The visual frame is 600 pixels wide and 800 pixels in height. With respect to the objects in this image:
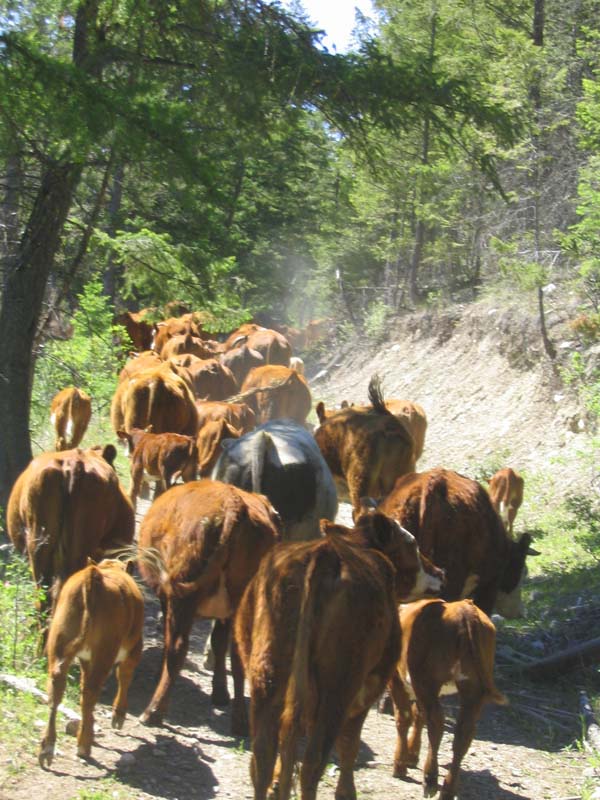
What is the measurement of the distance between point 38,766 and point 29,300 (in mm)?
5565

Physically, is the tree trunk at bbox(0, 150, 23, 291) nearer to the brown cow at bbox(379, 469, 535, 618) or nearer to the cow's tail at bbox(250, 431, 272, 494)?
the cow's tail at bbox(250, 431, 272, 494)

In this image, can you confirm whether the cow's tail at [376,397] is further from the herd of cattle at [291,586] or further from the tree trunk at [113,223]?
the tree trunk at [113,223]

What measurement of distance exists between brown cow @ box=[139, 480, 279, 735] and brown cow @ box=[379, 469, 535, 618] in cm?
156

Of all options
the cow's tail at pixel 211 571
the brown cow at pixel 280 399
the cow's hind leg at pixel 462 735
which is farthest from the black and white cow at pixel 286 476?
the brown cow at pixel 280 399

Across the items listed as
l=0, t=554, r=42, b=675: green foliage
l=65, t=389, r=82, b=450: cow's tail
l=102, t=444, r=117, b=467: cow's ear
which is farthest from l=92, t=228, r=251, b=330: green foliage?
l=0, t=554, r=42, b=675: green foliage

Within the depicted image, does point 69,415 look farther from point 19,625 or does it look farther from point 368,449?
point 19,625

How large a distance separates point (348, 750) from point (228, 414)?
9413 millimetres

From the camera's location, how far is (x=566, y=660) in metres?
9.67

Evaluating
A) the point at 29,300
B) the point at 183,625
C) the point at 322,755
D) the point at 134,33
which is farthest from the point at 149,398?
the point at 322,755

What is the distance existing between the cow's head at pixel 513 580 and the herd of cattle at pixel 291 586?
17mm

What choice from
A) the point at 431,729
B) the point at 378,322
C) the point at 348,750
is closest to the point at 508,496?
the point at 431,729

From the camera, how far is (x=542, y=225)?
2458 centimetres

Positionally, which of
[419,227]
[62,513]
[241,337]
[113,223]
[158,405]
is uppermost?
[419,227]

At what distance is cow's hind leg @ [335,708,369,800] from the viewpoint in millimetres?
6051
